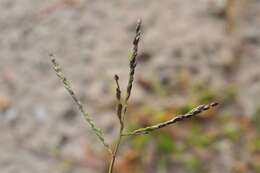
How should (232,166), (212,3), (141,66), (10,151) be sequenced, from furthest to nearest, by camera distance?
(212,3)
(141,66)
(10,151)
(232,166)

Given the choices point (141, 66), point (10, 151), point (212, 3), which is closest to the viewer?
point (10, 151)

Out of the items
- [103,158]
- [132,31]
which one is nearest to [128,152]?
[103,158]

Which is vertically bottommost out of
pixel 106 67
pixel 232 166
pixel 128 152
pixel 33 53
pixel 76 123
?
pixel 232 166

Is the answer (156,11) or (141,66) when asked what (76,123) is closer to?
(141,66)

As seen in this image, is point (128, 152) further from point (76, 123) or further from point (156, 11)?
point (156, 11)

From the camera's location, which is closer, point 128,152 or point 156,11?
point 128,152

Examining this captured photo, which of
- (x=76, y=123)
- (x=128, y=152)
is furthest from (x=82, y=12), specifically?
(x=128, y=152)

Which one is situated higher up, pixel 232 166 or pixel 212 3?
pixel 212 3
